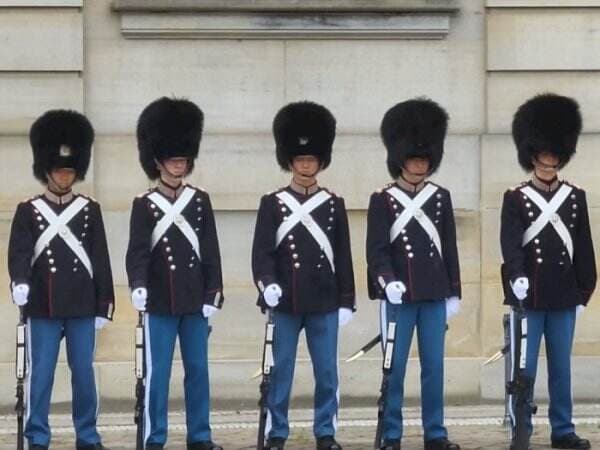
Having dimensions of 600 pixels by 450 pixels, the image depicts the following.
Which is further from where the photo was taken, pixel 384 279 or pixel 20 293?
pixel 384 279

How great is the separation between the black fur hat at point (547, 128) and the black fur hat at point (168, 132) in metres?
1.74

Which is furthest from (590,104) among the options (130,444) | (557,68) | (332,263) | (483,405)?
(130,444)

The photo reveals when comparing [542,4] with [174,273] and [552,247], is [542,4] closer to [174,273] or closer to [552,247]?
[552,247]

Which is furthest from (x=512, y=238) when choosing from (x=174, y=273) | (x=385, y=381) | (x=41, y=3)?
(x=41, y=3)

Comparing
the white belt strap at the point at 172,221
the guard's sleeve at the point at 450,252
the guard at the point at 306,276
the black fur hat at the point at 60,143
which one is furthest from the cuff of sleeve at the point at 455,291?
the black fur hat at the point at 60,143

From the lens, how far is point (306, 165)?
9656 mm

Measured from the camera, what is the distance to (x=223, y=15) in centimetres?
1162

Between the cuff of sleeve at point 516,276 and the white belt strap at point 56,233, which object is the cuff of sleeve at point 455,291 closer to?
the cuff of sleeve at point 516,276

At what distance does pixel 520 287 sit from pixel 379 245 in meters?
0.76

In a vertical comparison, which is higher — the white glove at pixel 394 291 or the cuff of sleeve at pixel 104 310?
the white glove at pixel 394 291

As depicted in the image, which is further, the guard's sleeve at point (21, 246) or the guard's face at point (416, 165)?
the guard's face at point (416, 165)

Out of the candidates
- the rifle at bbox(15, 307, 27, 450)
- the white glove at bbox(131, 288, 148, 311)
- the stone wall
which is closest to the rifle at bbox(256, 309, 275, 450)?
the white glove at bbox(131, 288, 148, 311)

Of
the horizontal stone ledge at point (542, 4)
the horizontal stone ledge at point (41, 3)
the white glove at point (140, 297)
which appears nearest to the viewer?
the white glove at point (140, 297)

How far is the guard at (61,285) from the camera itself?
9531 millimetres
